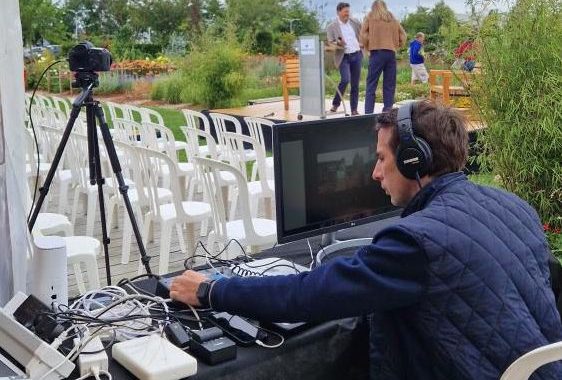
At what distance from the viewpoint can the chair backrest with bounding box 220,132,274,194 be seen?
4219mm

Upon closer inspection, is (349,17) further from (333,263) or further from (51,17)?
(51,17)

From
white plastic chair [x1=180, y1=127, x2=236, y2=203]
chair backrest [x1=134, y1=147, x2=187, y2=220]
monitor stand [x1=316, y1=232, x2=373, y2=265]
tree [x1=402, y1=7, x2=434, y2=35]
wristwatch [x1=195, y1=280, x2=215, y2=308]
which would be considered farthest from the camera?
tree [x1=402, y1=7, x2=434, y2=35]

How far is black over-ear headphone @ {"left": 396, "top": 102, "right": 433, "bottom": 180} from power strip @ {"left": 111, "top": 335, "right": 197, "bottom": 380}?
629mm

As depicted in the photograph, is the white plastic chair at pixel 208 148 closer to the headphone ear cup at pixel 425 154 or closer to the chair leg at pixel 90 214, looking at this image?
the chair leg at pixel 90 214

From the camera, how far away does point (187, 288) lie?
5.02ft

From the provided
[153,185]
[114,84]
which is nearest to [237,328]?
[153,185]

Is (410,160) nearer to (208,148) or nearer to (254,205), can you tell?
(254,205)

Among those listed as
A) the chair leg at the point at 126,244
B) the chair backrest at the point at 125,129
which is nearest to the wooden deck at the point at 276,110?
the chair backrest at the point at 125,129

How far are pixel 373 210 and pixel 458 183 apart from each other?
0.67m

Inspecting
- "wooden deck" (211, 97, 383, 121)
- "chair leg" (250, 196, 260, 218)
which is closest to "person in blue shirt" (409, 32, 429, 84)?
"wooden deck" (211, 97, 383, 121)

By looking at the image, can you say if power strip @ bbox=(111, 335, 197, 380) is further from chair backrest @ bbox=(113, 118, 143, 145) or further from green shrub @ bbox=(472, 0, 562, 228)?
chair backrest @ bbox=(113, 118, 143, 145)

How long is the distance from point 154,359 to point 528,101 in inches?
87.0

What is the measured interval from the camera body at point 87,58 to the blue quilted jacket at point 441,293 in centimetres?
174

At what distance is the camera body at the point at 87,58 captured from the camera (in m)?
2.83
